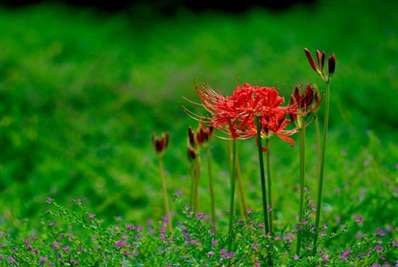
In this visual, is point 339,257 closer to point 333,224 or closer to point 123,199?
point 333,224

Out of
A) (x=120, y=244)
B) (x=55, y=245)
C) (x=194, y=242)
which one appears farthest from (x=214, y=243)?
(x=55, y=245)

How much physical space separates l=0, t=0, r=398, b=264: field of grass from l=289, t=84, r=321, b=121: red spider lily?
30 centimetres

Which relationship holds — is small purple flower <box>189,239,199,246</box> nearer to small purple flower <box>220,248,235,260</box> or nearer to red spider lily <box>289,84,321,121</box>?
small purple flower <box>220,248,235,260</box>

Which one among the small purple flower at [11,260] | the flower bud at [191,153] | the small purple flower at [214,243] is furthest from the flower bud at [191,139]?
the small purple flower at [11,260]

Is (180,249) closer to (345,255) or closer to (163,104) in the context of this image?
(345,255)

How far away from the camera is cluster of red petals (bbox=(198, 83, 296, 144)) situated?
82.0 inches

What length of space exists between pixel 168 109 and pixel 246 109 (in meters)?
3.83

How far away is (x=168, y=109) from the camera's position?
588 cm

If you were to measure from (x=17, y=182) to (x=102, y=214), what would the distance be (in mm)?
788

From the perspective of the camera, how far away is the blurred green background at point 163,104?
12.3 feet

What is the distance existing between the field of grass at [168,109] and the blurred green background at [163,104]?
0.04 ft

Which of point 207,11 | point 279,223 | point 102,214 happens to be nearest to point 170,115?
point 102,214

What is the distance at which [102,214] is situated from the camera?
3910 mm

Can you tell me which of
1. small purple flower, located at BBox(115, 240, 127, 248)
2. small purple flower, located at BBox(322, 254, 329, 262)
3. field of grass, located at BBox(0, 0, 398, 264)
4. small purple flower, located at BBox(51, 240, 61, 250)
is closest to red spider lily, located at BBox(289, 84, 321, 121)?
field of grass, located at BBox(0, 0, 398, 264)
